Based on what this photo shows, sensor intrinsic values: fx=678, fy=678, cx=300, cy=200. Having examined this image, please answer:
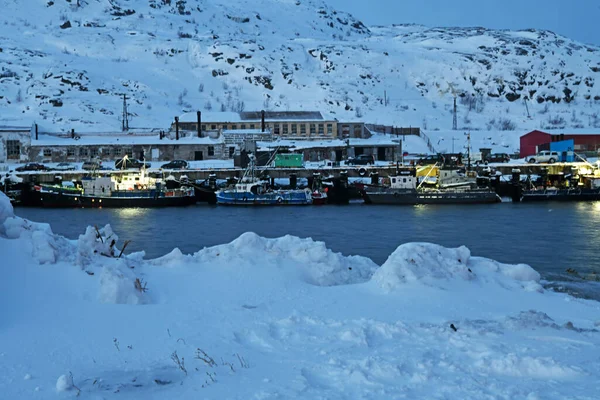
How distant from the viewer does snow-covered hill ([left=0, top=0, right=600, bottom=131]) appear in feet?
337

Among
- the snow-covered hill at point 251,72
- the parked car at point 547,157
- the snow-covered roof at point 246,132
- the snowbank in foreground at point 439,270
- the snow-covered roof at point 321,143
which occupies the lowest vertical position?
the snowbank in foreground at point 439,270

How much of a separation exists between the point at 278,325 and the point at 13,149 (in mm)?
64050

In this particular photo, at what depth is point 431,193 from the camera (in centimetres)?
5347

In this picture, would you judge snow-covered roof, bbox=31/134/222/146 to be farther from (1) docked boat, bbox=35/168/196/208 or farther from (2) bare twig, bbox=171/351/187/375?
(2) bare twig, bbox=171/351/187/375

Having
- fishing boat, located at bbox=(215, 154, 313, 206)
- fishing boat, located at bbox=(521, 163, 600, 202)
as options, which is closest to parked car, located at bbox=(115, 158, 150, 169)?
fishing boat, located at bbox=(215, 154, 313, 206)

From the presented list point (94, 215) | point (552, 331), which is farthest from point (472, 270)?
point (94, 215)

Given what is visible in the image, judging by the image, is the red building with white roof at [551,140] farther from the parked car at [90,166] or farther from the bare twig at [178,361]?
the bare twig at [178,361]

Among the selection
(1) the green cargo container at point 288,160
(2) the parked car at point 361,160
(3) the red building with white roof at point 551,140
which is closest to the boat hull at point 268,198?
(1) the green cargo container at point 288,160

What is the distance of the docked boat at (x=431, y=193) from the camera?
2085 inches

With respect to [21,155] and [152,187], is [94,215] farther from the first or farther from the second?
[21,155]

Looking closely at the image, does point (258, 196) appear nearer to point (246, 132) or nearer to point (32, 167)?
point (246, 132)

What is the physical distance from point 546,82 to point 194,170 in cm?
9421

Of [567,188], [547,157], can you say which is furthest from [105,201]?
[547,157]

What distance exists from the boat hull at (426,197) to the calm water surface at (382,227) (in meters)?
1.85
